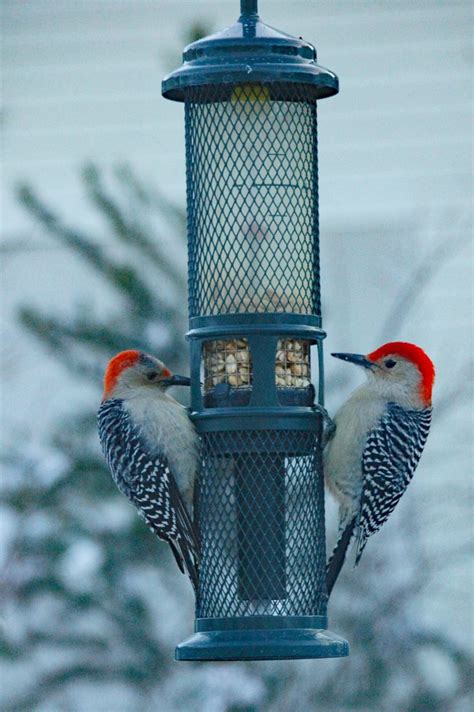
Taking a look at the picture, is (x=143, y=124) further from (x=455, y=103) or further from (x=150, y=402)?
(x=150, y=402)

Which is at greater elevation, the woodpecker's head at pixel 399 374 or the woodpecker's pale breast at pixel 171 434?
the woodpecker's head at pixel 399 374

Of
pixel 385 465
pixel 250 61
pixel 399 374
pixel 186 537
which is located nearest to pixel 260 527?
pixel 186 537

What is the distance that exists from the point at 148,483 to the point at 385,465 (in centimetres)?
107

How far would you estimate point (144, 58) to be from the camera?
609 inches

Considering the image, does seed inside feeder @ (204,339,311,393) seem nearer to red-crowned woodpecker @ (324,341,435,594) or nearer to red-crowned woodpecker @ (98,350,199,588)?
red-crowned woodpecker @ (98,350,199,588)

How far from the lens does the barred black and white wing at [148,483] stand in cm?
722

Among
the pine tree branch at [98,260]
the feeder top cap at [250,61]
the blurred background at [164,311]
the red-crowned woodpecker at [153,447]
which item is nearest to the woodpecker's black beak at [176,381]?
the red-crowned woodpecker at [153,447]

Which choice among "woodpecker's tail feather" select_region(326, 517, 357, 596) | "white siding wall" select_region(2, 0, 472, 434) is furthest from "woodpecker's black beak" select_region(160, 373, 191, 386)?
"white siding wall" select_region(2, 0, 472, 434)

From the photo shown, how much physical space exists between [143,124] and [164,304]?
4.02 m

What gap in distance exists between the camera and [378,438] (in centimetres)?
764

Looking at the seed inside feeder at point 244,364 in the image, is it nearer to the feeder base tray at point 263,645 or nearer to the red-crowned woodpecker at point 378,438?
the red-crowned woodpecker at point 378,438

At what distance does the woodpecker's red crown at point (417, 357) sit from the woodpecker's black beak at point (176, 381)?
0.91 metres

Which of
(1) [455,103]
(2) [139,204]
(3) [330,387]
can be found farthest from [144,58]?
(3) [330,387]

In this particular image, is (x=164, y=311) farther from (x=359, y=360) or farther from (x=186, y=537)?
(x=186, y=537)
